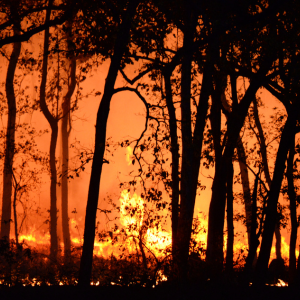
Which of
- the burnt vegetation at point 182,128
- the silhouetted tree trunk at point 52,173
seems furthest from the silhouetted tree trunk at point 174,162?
the silhouetted tree trunk at point 52,173

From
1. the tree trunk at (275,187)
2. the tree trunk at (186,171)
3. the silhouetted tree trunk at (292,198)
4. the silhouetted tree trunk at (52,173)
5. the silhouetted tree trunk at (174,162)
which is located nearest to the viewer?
the tree trunk at (186,171)

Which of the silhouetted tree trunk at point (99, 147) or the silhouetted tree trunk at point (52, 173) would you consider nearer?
the silhouetted tree trunk at point (99, 147)

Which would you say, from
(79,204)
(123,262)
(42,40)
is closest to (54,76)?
(42,40)

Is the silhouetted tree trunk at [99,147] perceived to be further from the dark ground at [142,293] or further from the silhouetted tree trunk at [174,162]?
the silhouetted tree trunk at [174,162]

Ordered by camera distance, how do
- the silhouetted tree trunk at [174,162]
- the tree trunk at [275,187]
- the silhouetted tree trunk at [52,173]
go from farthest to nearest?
the silhouetted tree trunk at [52,173]
the silhouetted tree trunk at [174,162]
the tree trunk at [275,187]

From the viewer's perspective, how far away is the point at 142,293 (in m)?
9.10

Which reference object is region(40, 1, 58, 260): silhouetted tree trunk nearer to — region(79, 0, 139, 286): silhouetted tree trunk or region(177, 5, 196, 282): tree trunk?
region(177, 5, 196, 282): tree trunk

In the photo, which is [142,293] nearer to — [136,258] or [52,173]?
[136,258]

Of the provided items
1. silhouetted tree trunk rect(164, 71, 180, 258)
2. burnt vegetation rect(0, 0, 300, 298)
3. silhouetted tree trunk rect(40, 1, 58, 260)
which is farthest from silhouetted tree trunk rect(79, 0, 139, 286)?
silhouetted tree trunk rect(40, 1, 58, 260)

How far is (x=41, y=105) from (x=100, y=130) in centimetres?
1136

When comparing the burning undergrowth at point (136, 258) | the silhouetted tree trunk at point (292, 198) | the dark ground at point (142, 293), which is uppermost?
the silhouetted tree trunk at point (292, 198)

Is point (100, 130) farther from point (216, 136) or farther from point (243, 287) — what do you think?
point (243, 287)

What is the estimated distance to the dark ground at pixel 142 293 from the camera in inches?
351

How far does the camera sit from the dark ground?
891 cm
